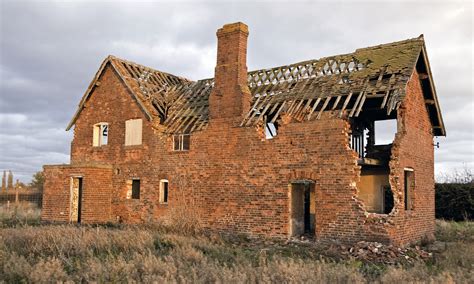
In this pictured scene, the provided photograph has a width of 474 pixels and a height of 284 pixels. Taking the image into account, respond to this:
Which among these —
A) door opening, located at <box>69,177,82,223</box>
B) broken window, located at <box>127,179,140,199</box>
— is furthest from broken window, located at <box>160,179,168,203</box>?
door opening, located at <box>69,177,82,223</box>

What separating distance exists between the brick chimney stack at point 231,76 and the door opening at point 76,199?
25.3 feet

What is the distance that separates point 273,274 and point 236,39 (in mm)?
11917

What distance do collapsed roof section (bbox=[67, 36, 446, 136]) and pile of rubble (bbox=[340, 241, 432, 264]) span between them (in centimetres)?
411

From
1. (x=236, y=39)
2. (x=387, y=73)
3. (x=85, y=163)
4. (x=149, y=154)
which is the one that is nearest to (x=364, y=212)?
(x=387, y=73)

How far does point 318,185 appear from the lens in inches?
610

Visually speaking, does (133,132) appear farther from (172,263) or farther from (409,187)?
(172,263)

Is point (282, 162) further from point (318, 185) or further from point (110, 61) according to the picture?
point (110, 61)

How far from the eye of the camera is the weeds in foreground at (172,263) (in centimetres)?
863

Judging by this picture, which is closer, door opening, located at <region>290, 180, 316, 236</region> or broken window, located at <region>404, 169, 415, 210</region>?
door opening, located at <region>290, 180, 316, 236</region>

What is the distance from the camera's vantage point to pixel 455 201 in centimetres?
2653

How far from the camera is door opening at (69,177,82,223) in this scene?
21.3 metres

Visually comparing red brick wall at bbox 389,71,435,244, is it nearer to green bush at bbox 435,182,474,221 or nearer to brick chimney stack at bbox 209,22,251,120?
brick chimney stack at bbox 209,22,251,120

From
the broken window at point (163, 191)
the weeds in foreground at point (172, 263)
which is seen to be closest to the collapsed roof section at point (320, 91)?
the broken window at point (163, 191)

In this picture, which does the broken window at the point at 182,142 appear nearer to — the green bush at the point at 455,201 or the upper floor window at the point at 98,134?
the upper floor window at the point at 98,134
